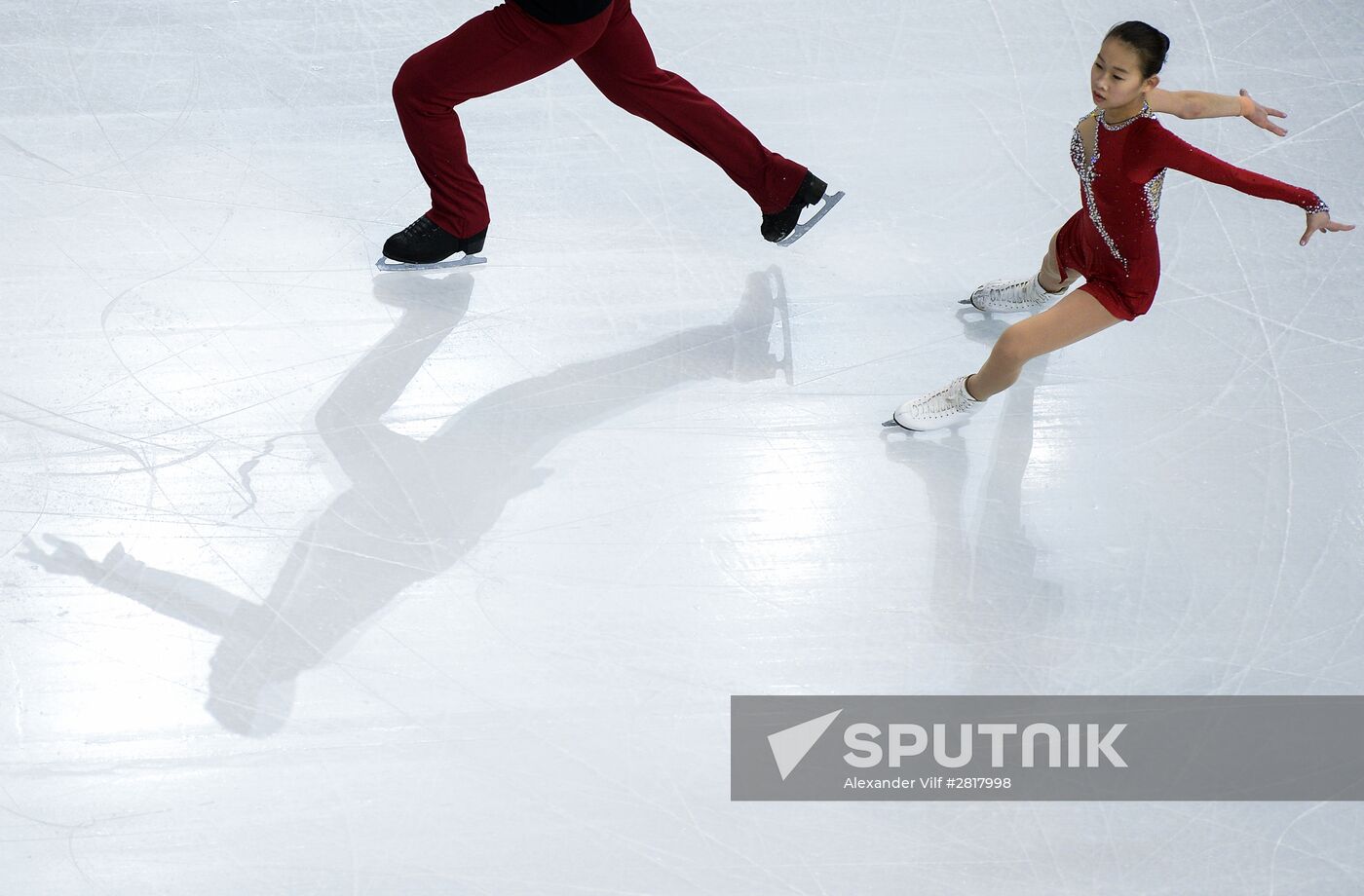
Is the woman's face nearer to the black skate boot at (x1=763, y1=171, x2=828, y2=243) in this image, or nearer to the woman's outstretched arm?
the woman's outstretched arm

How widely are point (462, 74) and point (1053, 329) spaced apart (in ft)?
4.31

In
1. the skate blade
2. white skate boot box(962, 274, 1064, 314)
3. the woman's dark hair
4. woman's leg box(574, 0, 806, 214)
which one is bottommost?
the skate blade

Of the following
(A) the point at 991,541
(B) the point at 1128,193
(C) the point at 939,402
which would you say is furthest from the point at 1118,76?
(A) the point at 991,541

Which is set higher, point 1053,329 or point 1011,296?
point 1053,329

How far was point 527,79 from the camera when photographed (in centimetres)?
261

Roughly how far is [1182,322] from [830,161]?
3.12ft

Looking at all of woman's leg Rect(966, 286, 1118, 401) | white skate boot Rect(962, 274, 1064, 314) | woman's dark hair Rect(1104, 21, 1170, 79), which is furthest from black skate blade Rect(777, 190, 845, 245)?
woman's dark hair Rect(1104, 21, 1170, 79)

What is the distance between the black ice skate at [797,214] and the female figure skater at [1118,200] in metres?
0.54

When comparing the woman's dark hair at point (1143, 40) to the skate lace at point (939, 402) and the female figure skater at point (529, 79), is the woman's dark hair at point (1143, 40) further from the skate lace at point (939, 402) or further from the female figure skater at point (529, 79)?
the female figure skater at point (529, 79)

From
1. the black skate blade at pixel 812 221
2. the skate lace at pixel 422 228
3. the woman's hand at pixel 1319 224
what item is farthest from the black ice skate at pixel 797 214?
the woman's hand at pixel 1319 224

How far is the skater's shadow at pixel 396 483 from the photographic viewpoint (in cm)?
233

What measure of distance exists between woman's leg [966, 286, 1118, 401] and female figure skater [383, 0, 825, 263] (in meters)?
0.68

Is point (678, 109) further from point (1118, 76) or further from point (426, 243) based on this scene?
point (1118, 76)

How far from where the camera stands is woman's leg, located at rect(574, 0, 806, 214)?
2.64 m
